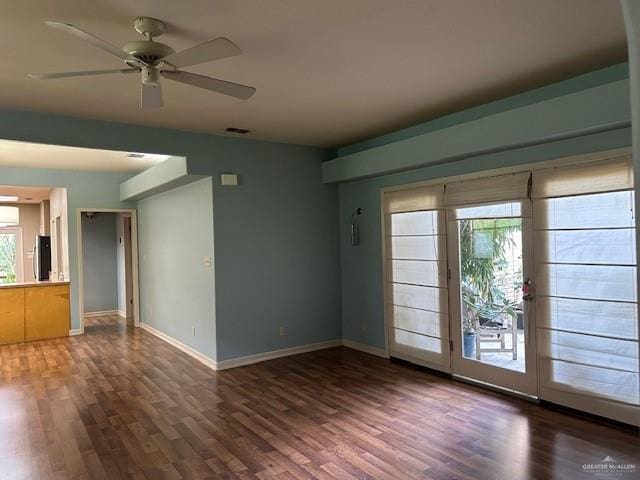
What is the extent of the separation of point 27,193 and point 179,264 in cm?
459

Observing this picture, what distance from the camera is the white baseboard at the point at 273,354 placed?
528 cm

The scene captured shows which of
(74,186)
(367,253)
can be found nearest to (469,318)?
(367,253)

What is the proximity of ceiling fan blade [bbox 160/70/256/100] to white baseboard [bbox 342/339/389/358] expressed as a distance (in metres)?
3.80

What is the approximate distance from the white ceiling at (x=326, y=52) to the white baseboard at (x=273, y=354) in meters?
2.81

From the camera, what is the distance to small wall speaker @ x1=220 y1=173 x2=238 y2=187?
5258mm

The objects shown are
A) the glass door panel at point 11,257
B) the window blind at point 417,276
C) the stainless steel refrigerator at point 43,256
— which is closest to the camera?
the window blind at point 417,276

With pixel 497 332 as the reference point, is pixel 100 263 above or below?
above

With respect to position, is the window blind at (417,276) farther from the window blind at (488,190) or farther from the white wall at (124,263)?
the white wall at (124,263)

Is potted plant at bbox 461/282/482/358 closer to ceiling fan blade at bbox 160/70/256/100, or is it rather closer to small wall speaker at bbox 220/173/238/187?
small wall speaker at bbox 220/173/238/187

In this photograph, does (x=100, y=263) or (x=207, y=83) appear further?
(x=100, y=263)

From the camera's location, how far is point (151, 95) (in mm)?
2705

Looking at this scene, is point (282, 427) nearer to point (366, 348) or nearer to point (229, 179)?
point (366, 348)

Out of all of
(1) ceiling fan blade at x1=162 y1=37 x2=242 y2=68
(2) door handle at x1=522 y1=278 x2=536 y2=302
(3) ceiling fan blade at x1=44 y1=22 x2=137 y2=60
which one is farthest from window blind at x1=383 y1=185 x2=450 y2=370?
(3) ceiling fan blade at x1=44 y1=22 x2=137 y2=60

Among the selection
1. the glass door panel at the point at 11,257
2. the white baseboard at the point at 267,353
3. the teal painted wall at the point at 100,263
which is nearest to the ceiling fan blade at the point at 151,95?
the white baseboard at the point at 267,353
